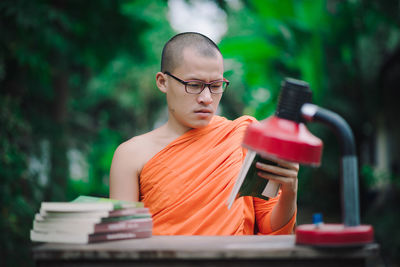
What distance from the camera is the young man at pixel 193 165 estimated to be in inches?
84.3

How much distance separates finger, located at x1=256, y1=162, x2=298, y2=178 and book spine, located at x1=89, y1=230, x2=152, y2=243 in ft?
1.60

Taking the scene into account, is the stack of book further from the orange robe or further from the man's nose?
the man's nose

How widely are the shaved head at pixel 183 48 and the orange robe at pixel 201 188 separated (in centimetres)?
37

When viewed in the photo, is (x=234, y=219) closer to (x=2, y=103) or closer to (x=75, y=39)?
(x=2, y=103)

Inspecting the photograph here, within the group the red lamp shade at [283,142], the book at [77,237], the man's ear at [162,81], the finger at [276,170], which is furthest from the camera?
the man's ear at [162,81]

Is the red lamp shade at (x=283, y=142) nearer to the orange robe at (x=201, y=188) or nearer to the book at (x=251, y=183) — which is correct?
the book at (x=251, y=183)

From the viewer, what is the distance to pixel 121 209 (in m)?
1.66

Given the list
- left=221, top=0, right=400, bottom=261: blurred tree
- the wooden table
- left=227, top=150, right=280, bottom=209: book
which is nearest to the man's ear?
left=227, top=150, right=280, bottom=209: book

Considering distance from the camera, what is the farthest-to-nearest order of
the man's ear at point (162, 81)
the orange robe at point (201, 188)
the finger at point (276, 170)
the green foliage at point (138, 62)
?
the green foliage at point (138, 62)
the man's ear at point (162, 81)
the orange robe at point (201, 188)
the finger at point (276, 170)

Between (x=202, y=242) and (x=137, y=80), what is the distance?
50.6 feet

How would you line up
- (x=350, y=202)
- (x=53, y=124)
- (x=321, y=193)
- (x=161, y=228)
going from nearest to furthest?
1. (x=350, y=202)
2. (x=161, y=228)
3. (x=53, y=124)
4. (x=321, y=193)

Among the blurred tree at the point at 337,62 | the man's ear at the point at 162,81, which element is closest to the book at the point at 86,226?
the man's ear at the point at 162,81

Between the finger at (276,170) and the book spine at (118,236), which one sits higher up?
the finger at (276,170)

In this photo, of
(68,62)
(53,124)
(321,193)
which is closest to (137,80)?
(321,193)
